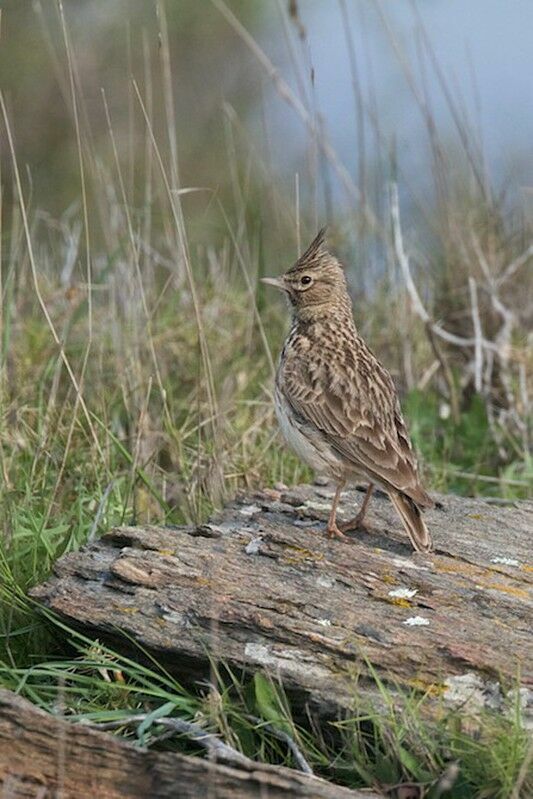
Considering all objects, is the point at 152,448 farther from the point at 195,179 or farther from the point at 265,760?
the point at 195,179

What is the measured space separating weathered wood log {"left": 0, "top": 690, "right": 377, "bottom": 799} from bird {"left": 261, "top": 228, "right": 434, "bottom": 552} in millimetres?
1364

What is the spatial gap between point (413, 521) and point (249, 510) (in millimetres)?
617

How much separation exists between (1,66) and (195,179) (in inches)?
100

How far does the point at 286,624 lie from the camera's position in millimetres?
4070

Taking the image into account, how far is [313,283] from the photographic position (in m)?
5.70

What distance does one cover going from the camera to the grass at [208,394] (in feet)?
12.6

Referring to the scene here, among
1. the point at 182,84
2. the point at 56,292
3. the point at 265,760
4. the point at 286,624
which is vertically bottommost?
the point at 265,760

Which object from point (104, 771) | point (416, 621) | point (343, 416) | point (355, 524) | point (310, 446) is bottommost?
point (104, 771)

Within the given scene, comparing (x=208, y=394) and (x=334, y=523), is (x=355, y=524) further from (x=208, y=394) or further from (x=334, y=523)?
(x=208, y=394)

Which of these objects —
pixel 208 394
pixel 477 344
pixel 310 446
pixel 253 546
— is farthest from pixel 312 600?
pixel 477 344

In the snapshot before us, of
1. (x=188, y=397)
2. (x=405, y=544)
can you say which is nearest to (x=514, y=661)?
(x=405, y=544)

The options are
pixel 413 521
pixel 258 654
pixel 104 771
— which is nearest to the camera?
pixel 104 771

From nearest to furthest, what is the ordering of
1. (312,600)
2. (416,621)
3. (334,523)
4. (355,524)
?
(416,621), (312,600), (334,523), (355,524)

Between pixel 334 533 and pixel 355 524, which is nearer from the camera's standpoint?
pixel 334 533
